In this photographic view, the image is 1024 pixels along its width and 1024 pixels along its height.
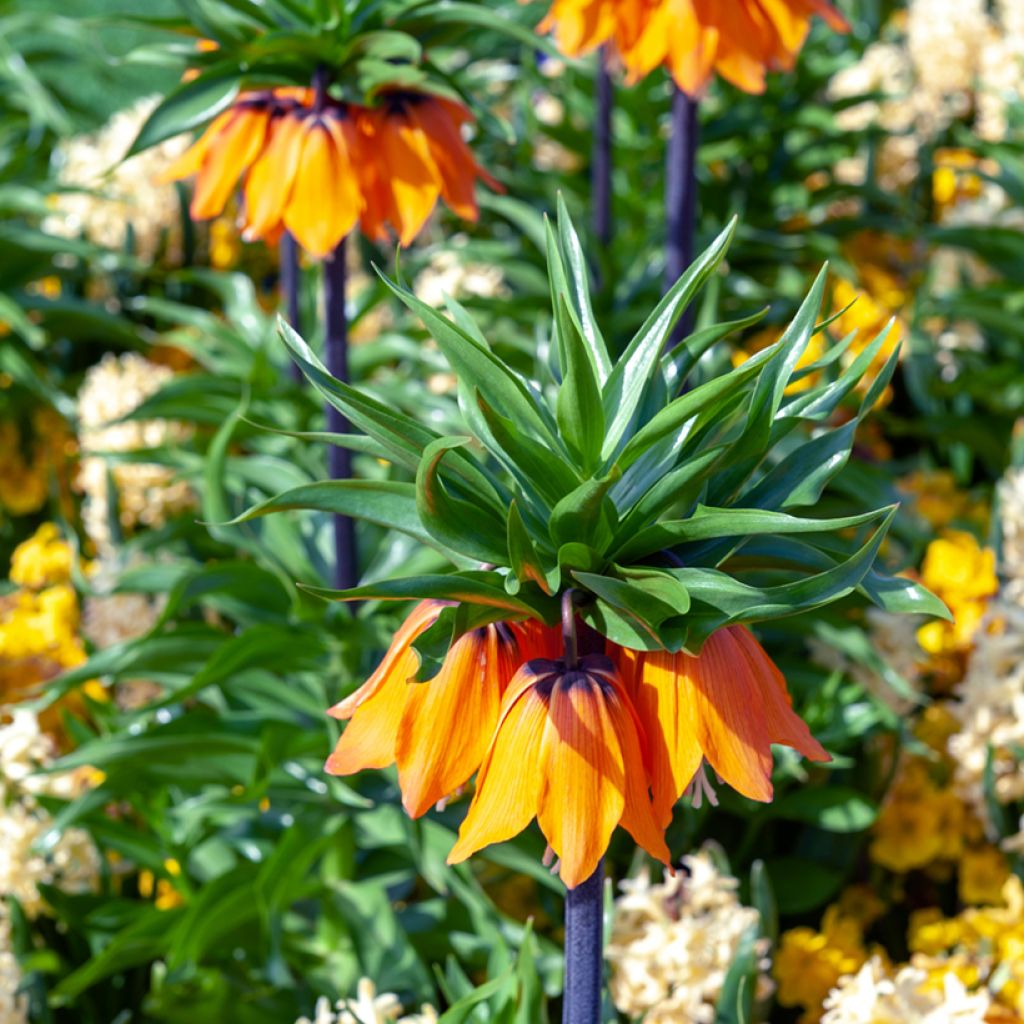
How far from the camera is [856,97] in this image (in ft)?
8.00

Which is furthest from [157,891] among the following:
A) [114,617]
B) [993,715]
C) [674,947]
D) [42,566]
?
[993,715]

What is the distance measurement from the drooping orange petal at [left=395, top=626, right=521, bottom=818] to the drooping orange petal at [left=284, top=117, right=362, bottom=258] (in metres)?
0.59

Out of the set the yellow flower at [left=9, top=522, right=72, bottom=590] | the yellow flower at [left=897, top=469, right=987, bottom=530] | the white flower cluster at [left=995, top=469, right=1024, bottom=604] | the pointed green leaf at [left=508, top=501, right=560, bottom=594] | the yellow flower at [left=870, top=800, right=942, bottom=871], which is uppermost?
the pointed green leaf at [left=508, top=501, right=560, bottom=594]

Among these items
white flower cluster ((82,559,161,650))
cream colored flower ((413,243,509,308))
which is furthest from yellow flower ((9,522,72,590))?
cream colored flower ((413,243,509,308))

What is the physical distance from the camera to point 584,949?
0.78 m

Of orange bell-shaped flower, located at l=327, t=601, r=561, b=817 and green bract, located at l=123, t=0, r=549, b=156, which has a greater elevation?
green bract, located at l=123, t=0, r=549, b=156

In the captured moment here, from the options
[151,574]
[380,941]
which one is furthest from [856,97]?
[380,941]

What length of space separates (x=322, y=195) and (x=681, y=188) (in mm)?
576

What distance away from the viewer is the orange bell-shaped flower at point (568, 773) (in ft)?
2.25

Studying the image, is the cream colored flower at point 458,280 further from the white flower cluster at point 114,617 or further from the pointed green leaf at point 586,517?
the pointed green leaf at point 586,517

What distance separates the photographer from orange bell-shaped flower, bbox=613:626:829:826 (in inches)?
27.6

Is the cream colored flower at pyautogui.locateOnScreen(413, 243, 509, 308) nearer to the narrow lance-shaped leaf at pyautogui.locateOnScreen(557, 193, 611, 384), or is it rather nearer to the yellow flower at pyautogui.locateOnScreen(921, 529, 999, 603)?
the yellow flower at pyautogui.locateOnScreen(921, 529, 999, 603)

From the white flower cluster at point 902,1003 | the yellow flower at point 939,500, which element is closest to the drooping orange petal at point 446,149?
the white flower cluster at point 902,1003

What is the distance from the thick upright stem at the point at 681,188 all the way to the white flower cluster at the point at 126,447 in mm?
778
